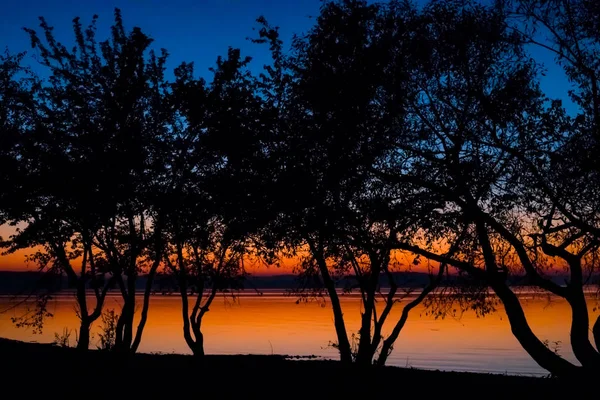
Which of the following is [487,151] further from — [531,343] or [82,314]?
[82,314]

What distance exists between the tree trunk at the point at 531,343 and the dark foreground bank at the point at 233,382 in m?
0.38

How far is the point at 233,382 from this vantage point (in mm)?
18562

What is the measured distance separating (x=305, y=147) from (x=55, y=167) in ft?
35.6

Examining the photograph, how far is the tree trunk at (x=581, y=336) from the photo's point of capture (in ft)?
55.4

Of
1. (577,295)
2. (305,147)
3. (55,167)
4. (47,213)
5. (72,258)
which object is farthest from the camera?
(72,258)

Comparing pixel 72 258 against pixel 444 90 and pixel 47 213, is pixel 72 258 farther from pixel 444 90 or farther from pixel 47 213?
pixel 444 90

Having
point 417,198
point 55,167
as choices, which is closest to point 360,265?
point 417,198

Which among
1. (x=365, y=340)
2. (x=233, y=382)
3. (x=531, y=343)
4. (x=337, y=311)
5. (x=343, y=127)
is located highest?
(x=343, y=127)

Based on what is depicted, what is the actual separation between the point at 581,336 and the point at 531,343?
4.51 feet

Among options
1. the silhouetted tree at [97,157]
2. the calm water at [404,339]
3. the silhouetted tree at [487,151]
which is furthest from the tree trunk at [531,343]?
the calm water at [404,339]

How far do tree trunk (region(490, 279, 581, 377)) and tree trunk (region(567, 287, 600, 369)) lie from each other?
342 millimetres

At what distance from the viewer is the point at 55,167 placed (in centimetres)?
2291

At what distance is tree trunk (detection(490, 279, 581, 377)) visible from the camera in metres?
16.8

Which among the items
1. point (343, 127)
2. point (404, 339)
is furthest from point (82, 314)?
point (404, 339)
